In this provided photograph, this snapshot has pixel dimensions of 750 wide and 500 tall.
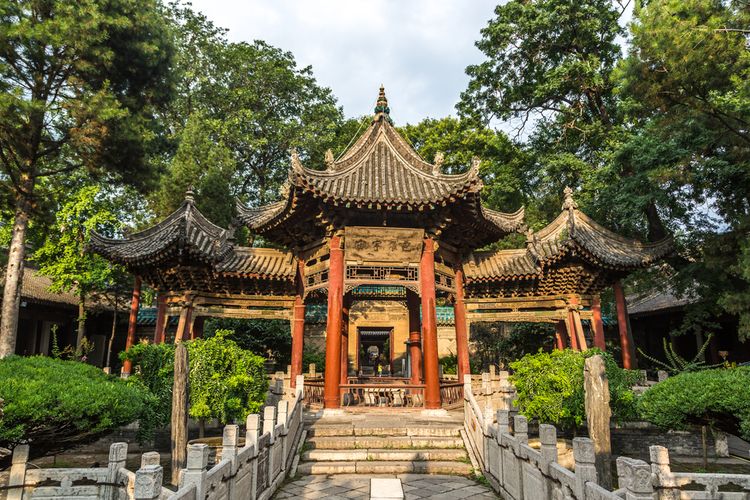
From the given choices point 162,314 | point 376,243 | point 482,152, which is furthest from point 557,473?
point 482,152

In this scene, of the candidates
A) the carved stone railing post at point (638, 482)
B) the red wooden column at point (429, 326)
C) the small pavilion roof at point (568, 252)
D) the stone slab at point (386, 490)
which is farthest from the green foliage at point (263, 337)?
the carved stone railing post at point (638, 482)

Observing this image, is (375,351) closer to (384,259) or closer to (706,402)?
(384,259)

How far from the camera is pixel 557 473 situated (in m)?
5.18

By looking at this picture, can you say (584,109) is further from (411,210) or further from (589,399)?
(589,399)

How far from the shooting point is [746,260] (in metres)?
10.1

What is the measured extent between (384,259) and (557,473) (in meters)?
6.70

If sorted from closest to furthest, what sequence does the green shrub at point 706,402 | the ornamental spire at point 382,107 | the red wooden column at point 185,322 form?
the green shrub at point 706,402 < the red wooden column at point 185,322 < the ornamental spire at point 382,107

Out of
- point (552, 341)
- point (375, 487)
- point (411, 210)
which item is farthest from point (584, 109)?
point (375, 487)

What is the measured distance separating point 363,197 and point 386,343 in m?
15.6

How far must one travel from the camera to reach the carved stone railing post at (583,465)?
4551mm

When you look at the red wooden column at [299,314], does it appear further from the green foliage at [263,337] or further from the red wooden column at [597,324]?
the red wooden column at [597,324]

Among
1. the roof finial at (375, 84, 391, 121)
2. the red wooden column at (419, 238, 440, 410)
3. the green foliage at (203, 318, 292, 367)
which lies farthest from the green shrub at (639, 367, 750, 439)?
the green foliage at (203, 318, 292, 367)

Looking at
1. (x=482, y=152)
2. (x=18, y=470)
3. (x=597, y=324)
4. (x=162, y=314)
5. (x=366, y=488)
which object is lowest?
(x=366, y=488)

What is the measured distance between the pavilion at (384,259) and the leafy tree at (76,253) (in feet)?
17.3
